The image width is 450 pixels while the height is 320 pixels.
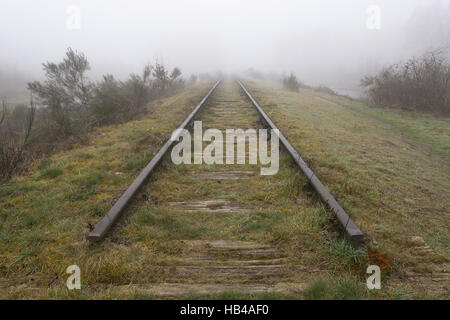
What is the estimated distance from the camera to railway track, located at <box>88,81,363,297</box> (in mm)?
1916

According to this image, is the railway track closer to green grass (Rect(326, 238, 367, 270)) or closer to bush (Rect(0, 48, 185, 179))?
green grass (Rect(326, 238, 367, 270))

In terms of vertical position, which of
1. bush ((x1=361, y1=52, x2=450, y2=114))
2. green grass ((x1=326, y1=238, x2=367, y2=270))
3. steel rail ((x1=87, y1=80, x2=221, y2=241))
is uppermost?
bush ((x1=361, y1=52, x2=450, y2=114))

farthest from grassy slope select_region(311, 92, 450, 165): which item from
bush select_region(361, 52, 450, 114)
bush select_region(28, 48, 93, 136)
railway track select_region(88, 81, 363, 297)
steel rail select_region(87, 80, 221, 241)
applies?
bush select_region(28, 48, 93, 136)

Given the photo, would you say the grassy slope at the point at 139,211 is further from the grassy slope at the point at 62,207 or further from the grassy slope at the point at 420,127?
the grassy slope at the point at 420,127

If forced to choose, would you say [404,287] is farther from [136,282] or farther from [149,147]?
[149,147]

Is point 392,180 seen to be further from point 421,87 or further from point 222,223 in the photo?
point 421,87

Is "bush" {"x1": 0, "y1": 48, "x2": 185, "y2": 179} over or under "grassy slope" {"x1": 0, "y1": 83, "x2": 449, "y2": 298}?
over

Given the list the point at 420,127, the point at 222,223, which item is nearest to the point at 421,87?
the point at 420,127

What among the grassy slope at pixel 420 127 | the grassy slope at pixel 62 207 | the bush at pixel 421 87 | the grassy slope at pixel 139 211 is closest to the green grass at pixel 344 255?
the grassy slope at pixel 139 211

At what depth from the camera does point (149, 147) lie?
4668 mm

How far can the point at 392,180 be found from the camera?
374 centimetres

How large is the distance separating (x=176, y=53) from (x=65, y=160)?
77254 mm

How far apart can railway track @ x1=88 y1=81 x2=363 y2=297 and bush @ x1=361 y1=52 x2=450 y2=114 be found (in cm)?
921

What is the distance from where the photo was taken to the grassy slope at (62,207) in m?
1.99
